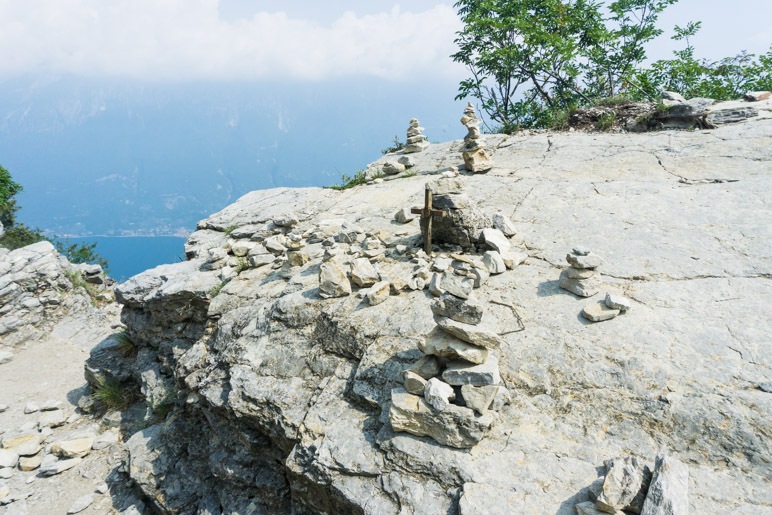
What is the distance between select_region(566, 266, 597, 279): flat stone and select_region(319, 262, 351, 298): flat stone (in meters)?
3.04

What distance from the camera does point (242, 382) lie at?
545 centimetres

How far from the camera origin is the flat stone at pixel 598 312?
179 inches

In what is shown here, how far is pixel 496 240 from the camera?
20.6ft

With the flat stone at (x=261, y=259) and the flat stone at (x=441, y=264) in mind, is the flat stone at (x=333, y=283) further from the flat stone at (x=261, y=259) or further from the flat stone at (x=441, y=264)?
the flat stone at (x=261, y=259)

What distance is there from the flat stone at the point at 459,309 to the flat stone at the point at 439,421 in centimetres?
83

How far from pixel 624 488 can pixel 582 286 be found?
2.62m

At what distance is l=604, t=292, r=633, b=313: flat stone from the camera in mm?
4578

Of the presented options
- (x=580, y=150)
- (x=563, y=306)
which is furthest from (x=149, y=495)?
(x=580, y=150)

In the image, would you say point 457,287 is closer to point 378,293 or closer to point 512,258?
point 378,293

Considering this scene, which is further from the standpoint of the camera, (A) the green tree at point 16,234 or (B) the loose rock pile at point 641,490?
(A) the green tree at point 16,234

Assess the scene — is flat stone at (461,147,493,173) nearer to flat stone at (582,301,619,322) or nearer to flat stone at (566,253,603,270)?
flat stone at (566,253,603,270)

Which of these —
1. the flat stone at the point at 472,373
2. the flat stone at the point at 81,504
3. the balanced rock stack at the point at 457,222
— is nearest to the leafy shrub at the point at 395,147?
the balanced rock stack at the point at 457,222

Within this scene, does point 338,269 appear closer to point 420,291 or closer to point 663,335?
point 420,291

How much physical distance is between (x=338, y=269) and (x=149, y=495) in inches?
199
